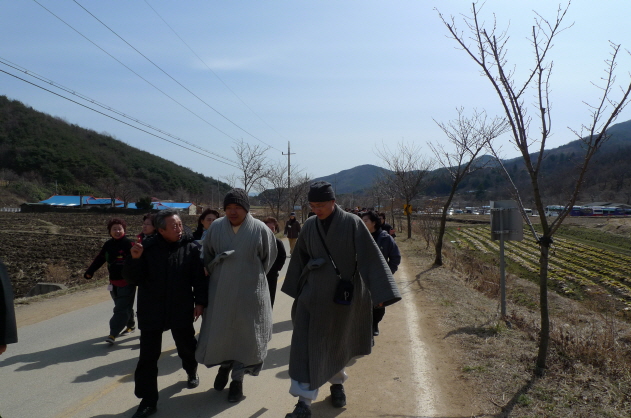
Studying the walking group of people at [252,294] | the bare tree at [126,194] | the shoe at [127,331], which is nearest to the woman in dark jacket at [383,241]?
the walking group of people at [252,294]

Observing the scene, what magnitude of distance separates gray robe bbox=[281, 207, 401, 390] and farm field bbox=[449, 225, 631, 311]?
10355 mm

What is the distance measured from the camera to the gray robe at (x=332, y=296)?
3848 mm

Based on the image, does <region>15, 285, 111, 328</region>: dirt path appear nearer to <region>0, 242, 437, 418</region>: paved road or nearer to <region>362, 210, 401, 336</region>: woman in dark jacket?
<region>0, 242, 437, 418</region>: paved road

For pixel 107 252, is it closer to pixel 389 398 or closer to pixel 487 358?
pixel 389 398

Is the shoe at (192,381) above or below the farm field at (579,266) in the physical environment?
above

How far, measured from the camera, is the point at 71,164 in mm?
102625

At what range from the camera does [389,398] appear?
14.6ft

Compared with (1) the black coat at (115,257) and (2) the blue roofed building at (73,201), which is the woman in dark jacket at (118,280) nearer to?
(1) the black coat at (115,257)

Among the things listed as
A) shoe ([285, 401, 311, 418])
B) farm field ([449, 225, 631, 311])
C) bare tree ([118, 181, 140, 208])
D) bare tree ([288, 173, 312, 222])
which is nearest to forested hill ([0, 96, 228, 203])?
bare tree ([118, 181, 140, 208])

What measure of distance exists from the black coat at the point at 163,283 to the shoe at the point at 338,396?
1.42 meters

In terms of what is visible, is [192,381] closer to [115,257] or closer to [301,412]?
[301,412]

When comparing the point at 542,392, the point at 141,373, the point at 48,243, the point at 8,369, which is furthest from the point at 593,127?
the point at 48,243

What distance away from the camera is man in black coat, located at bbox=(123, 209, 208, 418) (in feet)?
13.2

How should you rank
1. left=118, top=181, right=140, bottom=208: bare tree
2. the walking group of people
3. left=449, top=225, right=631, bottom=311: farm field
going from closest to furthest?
1. the walking group of people
2. left=449, top=225, right=631, bottom=311: farm field
3. left=118, top=181, right=140, bottom=208: bare tree
